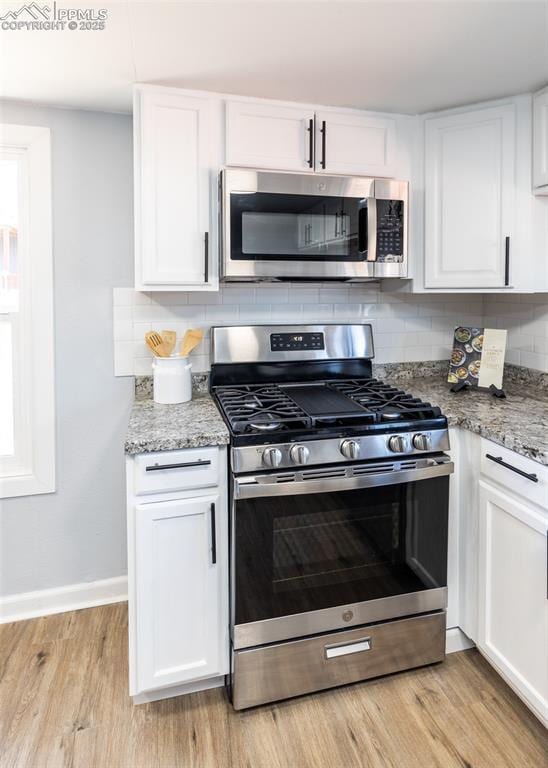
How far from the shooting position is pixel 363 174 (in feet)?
7.10

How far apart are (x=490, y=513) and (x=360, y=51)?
1610 mm

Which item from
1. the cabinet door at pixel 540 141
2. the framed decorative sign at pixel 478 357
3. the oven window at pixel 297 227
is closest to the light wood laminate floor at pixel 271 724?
the framed decorative sign at pixel 478 357

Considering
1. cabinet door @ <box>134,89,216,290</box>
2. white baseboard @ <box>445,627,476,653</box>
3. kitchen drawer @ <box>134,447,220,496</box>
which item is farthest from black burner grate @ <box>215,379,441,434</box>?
white baseboard @ <box>445,627,476,653</box>

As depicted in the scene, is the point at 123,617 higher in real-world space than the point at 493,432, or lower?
lower

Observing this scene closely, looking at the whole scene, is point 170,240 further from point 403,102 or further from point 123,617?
point 123,617

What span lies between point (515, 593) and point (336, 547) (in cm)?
59

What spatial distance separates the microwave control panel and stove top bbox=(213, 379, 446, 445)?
57 cm

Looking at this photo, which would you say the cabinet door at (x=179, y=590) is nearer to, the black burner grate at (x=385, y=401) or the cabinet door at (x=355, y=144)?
the black burner grate at (x=385, y=401)

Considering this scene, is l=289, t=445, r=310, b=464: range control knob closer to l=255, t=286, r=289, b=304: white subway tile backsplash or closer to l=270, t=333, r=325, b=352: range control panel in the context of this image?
l=270, t=333, r=325, b=352: range control panel

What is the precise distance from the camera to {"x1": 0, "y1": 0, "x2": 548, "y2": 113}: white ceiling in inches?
57.9

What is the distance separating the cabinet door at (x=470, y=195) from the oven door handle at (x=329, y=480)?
2.87 ft

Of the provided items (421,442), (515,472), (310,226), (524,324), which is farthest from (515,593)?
(310,226)

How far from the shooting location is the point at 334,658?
1.82 m

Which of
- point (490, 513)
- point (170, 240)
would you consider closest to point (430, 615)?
point (490, 513)
